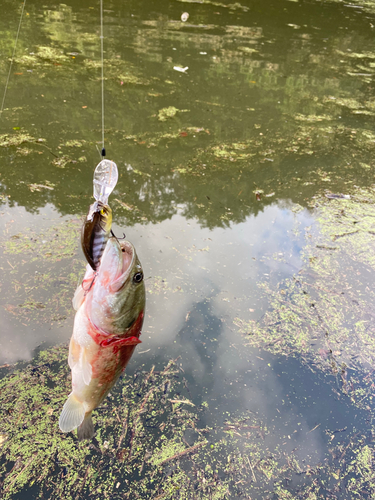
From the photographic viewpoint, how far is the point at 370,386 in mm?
2348

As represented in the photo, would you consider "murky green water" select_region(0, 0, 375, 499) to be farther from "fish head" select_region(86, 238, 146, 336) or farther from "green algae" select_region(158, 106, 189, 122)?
"fish head" select_region(86, 238, 146, 336)

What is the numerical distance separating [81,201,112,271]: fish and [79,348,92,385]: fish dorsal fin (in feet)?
1.25

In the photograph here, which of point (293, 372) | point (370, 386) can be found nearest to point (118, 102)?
point (293, 372)

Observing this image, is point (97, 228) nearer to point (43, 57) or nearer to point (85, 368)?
point (85, 368)

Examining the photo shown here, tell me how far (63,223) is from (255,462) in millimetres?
2392

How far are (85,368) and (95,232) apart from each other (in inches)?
23.3

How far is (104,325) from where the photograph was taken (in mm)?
1397

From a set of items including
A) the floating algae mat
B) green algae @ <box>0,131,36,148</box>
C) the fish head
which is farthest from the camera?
green algae @ <box>0,131,36,148</box>

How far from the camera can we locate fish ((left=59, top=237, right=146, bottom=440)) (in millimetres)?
1377

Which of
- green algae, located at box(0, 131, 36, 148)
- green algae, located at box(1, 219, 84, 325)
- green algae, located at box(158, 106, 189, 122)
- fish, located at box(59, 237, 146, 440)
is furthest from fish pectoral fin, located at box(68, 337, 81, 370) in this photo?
green algae, located at box(158, 106, 189, 122)

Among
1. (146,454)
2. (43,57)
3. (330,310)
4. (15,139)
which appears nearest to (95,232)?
(146,454)

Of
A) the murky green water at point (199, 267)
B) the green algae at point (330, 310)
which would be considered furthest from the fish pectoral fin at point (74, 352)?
the green algae at point (330, 310)

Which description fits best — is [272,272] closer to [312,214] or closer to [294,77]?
[312,214]

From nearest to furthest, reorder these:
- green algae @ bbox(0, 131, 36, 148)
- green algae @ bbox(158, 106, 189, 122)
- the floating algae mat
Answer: the floating algae mat
green algae @ bbox(0, 131, 36, 148)
green algae @ bbox(158, 106, 189, 122)
